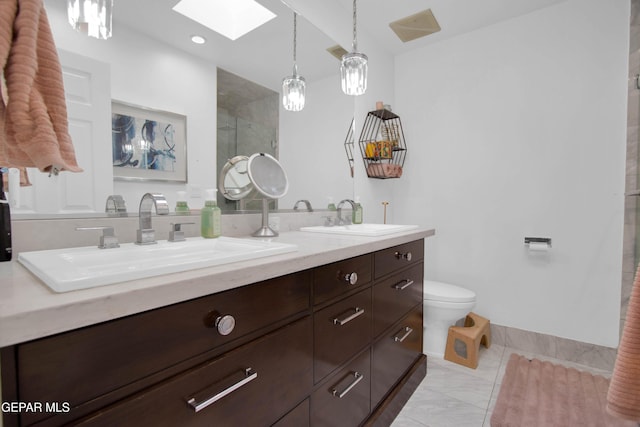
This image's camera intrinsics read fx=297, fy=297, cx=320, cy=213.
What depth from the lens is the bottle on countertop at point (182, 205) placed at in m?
1.18

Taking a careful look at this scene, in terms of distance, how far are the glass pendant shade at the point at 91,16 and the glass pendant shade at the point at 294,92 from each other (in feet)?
2.98

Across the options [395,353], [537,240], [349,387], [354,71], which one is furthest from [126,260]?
[537,240]

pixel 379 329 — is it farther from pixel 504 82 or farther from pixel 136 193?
pixel 504 82

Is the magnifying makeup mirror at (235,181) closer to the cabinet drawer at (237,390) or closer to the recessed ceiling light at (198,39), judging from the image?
the recessed ceiling light at (198,39)

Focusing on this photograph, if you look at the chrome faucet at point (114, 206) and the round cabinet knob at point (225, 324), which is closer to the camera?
the round cabinet knob at point (225, 324)

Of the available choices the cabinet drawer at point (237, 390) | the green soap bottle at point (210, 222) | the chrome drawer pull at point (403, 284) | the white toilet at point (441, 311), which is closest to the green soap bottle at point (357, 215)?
the chrome drawer pull at point (403, 284)

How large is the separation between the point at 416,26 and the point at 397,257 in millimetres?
1892

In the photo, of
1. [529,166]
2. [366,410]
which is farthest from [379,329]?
[529,166]

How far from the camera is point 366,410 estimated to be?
1.24 metres

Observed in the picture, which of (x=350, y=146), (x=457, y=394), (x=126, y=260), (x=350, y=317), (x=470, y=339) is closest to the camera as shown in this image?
(x=126, y=260)

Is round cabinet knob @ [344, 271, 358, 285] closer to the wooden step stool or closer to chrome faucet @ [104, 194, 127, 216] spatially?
chrome faucet @ [104, 194, 127, 216]

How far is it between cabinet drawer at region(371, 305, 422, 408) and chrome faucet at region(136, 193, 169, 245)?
3.19 ft

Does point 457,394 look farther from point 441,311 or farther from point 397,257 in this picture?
point 397,257

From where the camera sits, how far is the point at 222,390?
25.6 inches
